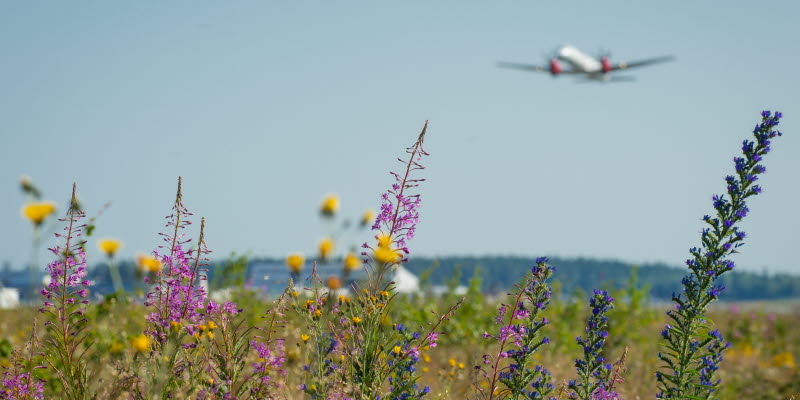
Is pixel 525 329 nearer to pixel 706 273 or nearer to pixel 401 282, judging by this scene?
pixel 706 273

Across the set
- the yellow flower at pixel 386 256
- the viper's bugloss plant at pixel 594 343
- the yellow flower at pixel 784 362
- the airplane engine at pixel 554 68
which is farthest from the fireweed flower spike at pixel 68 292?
the airplane engine at pixel 554 68

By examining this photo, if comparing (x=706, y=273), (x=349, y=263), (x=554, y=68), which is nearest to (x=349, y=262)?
(x=349, y=263)

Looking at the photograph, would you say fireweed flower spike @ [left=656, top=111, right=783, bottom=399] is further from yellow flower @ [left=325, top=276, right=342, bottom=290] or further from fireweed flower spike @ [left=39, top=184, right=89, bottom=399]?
fireweed flower spike @ [left=39, top=184, right=89, bottom=399]

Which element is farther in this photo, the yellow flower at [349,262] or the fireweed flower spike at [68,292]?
the yellow flower at [349,262]

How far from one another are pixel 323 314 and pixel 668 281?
138595 millimetres

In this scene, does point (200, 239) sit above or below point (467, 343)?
above

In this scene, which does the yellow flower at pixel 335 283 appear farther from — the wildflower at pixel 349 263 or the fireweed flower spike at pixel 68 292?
the fireweed flower spike at pixel 68 292

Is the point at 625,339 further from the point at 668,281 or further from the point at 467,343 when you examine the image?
the point at 668,281

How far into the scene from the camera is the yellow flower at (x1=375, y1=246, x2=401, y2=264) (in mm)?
4285

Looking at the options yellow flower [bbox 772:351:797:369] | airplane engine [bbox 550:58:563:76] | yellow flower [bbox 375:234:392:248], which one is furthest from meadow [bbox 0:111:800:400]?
airplane engine [bbox 550:58:563:76]

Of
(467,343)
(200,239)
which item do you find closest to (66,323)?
(200,239)

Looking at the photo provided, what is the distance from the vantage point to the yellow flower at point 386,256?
429 cm

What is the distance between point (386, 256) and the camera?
14.1ft

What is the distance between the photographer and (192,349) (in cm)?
455
